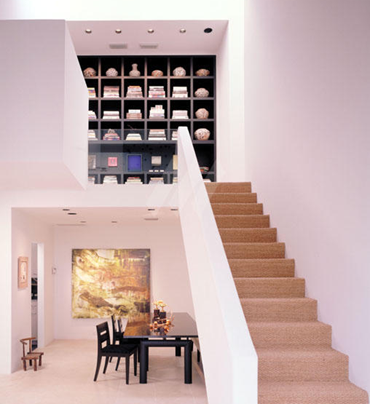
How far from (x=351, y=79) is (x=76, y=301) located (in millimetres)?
8727

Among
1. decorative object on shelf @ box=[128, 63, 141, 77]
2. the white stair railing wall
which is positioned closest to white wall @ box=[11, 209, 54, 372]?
decorative object on shelf @ box=[128, 63, 141, 77]

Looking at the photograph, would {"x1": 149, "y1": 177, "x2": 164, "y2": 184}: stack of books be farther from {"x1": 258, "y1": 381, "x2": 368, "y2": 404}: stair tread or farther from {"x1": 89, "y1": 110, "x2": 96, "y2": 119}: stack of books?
{"x1": 258, "y1": 381, "x2": 368, "y2": 404}: stair tread

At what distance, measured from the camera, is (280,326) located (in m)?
3.48

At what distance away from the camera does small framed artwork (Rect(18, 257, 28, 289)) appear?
7930 millimetres

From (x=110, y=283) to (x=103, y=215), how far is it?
8.55 feet

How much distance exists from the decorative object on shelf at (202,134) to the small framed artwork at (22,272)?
392cm

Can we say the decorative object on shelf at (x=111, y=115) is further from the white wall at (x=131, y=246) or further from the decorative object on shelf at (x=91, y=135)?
the decorative object on shelf at (x=91, y=135)

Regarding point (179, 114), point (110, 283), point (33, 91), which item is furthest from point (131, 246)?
point (33, 91)

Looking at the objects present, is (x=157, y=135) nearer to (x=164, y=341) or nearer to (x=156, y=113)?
(x=156, y=113)

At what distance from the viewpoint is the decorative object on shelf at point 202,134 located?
9508mm

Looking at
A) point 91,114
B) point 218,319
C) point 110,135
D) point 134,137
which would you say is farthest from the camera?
point 91,114

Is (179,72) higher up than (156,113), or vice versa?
(179,72)

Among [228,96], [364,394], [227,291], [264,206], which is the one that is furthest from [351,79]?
[228,96]

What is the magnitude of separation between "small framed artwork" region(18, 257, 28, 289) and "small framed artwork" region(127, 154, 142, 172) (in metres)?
2.56
